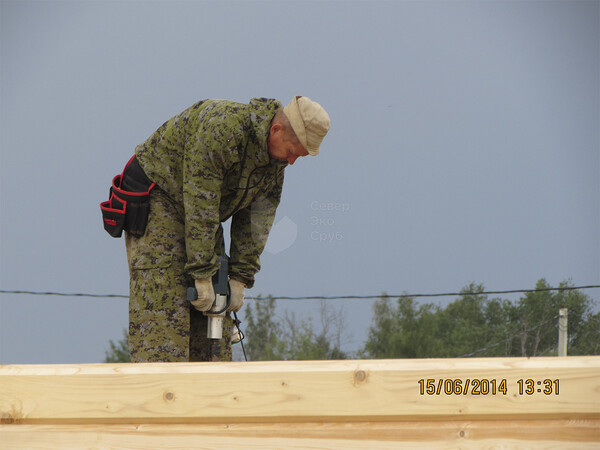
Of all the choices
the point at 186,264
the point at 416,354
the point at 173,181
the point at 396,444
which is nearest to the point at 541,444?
the point at 396,444

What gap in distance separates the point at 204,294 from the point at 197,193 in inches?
14.2

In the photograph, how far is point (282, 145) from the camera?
2.16 m

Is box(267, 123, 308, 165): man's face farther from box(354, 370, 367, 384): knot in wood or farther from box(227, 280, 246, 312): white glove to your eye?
box(354, 370, 367, 384): knot in wood

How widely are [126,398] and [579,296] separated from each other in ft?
16.3

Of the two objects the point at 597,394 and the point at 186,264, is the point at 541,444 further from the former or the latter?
the point at 186,264

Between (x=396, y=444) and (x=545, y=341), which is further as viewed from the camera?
(x=545, y=341)

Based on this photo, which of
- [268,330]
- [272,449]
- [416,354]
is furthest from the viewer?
[416,354]

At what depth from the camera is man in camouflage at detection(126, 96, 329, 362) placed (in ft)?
6.88

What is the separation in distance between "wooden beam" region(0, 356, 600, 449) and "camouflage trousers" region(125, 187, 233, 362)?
828mm

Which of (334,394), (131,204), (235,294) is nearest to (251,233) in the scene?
(235,294)

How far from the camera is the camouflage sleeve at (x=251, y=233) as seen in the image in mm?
2396

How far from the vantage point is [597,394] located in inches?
52.8

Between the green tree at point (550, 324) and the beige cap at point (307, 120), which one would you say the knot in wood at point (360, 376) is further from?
the green tree at point (550, 324)
